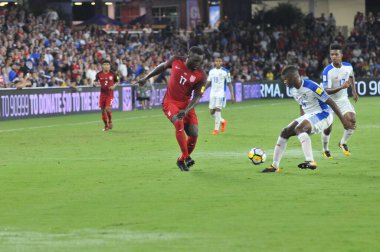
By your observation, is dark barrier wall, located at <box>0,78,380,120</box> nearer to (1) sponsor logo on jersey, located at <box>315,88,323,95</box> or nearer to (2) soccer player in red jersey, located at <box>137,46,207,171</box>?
(2) soccer player in red jersey, located at <box>137,46,207,171</box>

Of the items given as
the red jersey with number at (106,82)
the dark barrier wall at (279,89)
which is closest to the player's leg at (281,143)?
the red jersey with number at (106,82)

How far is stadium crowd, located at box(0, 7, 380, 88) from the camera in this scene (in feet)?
124

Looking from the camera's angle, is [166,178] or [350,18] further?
[350,18]

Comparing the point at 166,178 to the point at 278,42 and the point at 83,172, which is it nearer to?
the point at 83,172

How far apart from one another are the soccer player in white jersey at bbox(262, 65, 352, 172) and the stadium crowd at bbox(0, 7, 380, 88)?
9.96 metres

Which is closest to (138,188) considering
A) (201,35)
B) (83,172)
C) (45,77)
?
(83,172)

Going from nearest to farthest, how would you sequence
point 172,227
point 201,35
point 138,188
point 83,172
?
point 172,227 < point 138,188 < point 83,172 < point 201,35

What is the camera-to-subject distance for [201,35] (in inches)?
2256

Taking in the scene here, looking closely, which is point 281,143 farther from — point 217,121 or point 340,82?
point 217,121

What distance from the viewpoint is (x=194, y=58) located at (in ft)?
53.2

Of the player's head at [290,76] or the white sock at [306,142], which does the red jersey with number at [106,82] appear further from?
the white sock at [306,142]

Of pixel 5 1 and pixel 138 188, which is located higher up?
pixel 5 1

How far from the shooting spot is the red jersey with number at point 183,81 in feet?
53.9

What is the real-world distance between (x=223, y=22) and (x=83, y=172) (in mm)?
44920
